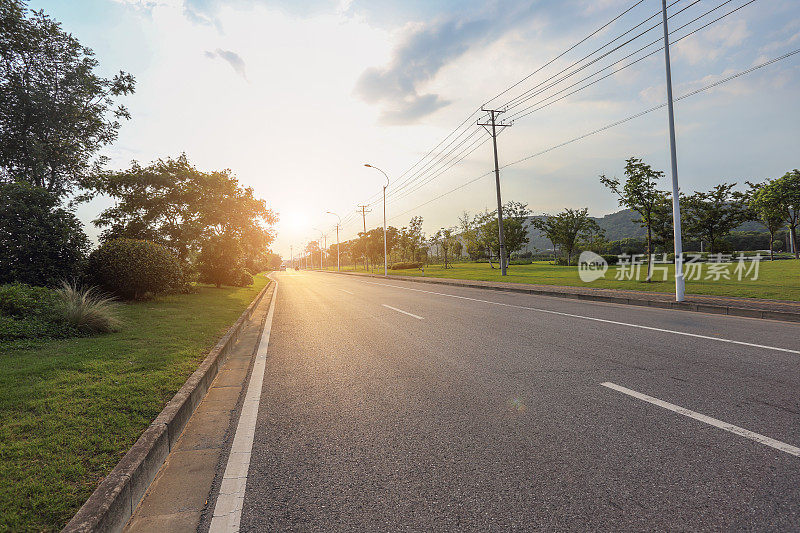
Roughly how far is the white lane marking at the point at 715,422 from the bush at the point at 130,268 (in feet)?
43.5

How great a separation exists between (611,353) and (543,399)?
2.31 m

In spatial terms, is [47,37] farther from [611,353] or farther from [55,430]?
[611,353]

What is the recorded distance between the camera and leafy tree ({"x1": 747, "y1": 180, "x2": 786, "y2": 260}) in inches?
1293

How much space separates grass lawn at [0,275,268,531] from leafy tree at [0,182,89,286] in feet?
22.1

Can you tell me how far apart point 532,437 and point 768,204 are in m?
42.7

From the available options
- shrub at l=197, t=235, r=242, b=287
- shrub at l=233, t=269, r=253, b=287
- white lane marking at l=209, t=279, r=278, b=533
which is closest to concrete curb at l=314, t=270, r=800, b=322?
white lane marking at l=209, t=279, r=278, b=533

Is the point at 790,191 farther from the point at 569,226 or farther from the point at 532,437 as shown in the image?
the point at 532,437

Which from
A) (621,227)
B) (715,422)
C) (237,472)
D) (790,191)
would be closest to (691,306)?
(715,422)

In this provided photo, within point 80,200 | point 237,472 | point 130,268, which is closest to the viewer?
point 237,472

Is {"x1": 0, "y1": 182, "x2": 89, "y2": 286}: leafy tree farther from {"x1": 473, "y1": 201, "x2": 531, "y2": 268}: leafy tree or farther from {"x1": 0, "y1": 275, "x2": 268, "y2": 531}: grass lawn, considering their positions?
{"x1": 473, "y1": 201, "x2": 531, "y2": 268}: leafy tree

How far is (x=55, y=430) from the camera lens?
323 centimetres

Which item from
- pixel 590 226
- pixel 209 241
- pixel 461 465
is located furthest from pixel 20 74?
pixel 590 226

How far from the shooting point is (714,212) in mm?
36656

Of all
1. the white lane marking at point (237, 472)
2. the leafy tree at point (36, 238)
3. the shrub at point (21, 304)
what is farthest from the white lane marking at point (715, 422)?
the leafy tree at point (36, 238)
